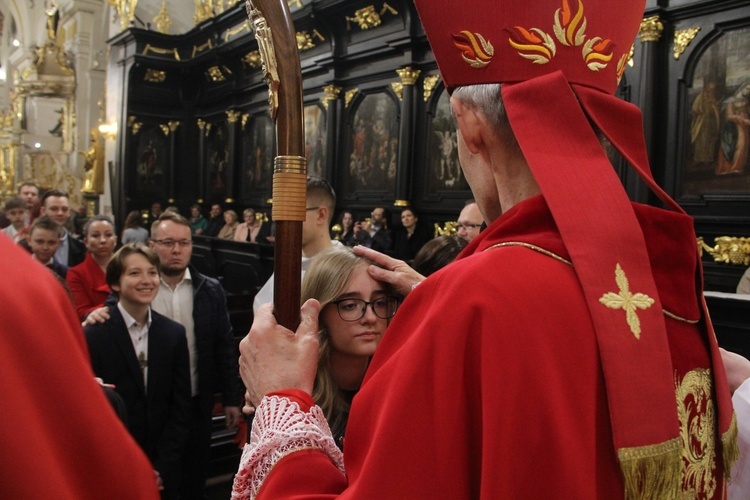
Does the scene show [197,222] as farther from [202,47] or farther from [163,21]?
[163,21]

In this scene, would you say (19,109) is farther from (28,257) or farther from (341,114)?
(28,257)

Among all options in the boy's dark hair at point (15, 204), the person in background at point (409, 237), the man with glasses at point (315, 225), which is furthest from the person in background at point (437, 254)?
the boy's dark hair at point (15, 204)

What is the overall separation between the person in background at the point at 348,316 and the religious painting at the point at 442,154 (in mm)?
7375

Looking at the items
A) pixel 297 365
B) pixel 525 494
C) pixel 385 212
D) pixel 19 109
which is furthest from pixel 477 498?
pixel 19 109

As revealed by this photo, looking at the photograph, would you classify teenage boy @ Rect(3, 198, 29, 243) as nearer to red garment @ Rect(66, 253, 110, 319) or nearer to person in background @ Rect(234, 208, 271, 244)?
red garment @ Rect(66, 253, 110, 319)

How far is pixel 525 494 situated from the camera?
930 millimetres

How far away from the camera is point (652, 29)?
6.82 meters

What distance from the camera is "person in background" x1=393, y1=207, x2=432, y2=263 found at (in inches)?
360

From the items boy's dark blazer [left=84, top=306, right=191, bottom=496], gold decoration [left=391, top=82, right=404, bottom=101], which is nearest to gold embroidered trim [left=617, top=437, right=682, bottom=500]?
boy's dark blazer [left=84, top=306, right=191, bottom=496]

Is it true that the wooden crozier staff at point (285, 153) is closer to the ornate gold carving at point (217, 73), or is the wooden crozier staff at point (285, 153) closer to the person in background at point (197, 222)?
the person in background at point (197, 222)

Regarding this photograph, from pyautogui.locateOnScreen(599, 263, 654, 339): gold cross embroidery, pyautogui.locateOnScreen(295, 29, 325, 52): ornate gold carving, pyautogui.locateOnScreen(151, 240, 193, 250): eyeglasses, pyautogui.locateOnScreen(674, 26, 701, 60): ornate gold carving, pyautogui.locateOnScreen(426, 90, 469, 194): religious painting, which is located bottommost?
pyautogui.locateOnScreen(151, 240, 193, 250): eyeglasses

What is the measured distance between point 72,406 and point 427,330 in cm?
52

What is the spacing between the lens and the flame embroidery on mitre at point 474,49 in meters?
1.17

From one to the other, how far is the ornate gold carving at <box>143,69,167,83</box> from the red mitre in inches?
659
